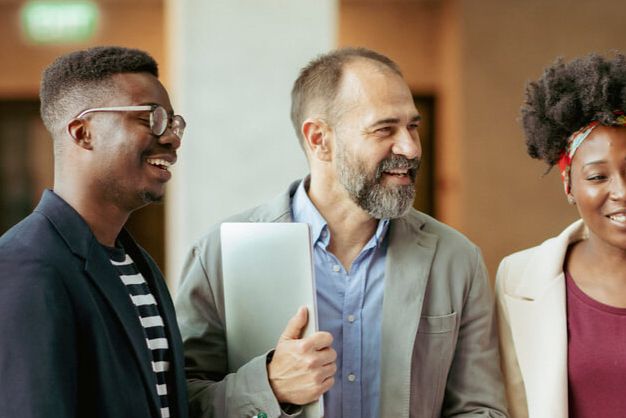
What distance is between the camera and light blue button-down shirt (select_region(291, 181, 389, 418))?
2.31 m

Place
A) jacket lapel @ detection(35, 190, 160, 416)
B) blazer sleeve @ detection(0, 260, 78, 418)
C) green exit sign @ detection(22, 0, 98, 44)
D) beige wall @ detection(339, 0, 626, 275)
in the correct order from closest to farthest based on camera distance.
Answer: blazer sleeve @ detection(0, 260, 78, 418)
jacket lapel @ detection(35, 190, 160, 416)
beige wall @ detection(339, 0, 626, 275)
green exit sign @ detection(22, 0, 98, 44)

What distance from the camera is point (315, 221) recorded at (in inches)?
95.3

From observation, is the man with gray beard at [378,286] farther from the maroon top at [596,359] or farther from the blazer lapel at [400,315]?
the maroon top at [596,359]

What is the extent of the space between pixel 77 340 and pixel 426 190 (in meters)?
5.55

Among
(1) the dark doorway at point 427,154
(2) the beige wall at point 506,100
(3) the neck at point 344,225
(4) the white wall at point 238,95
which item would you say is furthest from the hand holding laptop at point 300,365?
(1) the dark doorway at point 427,154

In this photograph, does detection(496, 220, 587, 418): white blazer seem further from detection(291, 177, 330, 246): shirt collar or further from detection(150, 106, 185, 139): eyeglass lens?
detection(150, 106, 185, 139): eyeglass lens

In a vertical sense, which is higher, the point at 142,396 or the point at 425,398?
the point at 142,396

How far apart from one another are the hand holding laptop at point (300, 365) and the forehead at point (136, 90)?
1.82 ft

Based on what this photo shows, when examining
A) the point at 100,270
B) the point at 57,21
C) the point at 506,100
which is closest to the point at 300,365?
the point at 100,270

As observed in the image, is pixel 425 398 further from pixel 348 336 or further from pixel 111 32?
pixel 111 32

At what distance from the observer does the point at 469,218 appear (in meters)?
6.47

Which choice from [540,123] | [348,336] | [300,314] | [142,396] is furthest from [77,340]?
[540,123]

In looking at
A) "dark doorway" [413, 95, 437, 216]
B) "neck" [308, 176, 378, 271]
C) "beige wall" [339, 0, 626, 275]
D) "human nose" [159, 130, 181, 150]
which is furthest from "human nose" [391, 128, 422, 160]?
"dark doorway" [413, 95, 437, 216]

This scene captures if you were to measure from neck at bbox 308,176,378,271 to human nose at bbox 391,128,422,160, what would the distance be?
19 centimetres
